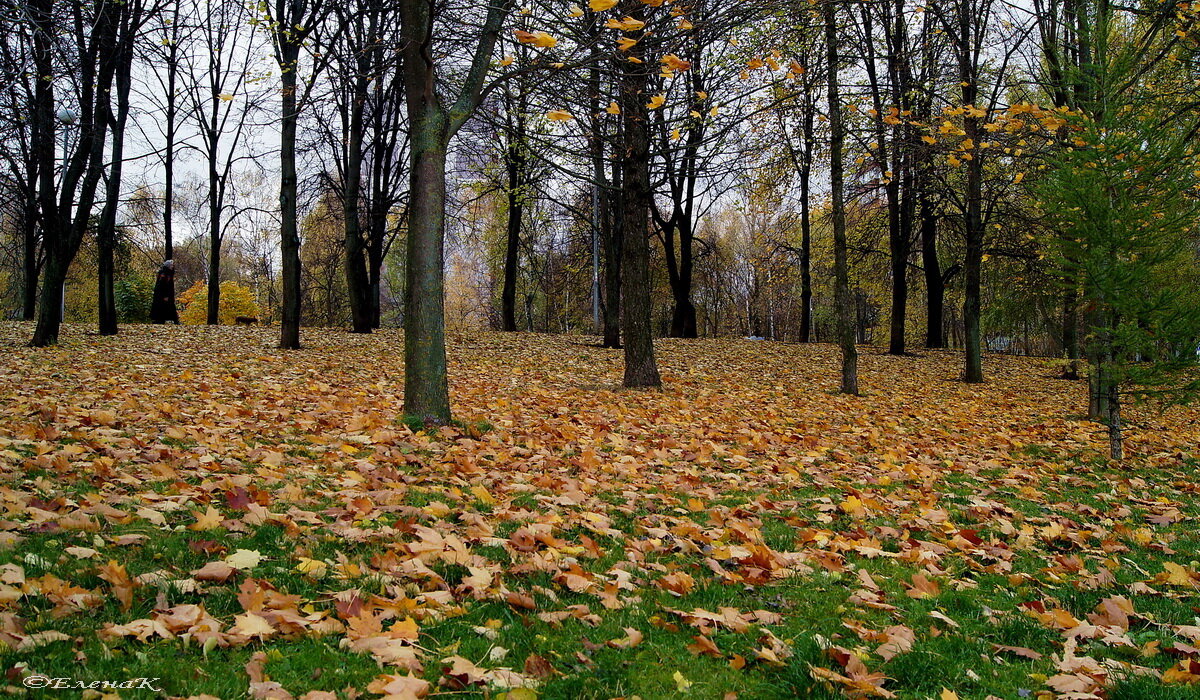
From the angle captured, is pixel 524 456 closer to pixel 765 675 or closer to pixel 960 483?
pixel 765 675

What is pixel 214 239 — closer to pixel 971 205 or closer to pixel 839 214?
pixel 839 214

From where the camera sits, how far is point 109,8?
11.2 m

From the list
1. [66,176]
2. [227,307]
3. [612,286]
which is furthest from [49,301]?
[227,307]

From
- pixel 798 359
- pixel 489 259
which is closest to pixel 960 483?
pixel 798 359

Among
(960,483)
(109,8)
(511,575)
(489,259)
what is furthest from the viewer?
(489,259)

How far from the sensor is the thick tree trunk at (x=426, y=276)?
6.67 m

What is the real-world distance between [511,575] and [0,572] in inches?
78.9

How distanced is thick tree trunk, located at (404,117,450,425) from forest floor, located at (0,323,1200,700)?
18.9 inches

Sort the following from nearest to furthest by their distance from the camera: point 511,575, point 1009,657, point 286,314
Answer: point 1009,657 → point 511,575 → point 286,314

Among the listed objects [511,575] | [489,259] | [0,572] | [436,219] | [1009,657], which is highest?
[489,259]

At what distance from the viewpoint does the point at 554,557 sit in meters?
3.47

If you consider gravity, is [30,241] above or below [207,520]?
above

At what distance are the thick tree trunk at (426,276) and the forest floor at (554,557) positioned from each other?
18.9 inches

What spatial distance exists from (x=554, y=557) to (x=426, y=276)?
4.02m
